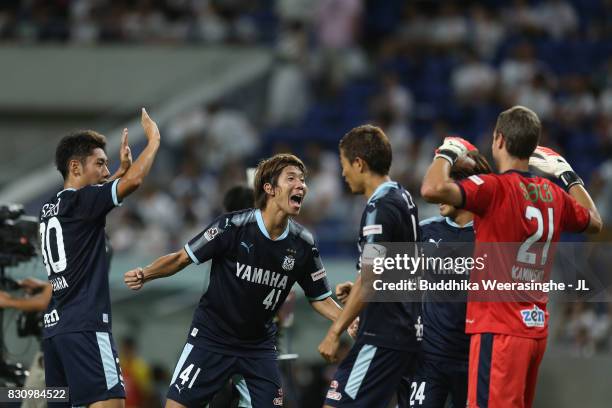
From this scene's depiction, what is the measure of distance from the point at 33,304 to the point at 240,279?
200cm

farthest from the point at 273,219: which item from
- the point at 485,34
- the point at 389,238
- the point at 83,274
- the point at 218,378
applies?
the point at 485,34

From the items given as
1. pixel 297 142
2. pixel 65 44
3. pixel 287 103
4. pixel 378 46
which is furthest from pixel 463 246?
pixel 65 44

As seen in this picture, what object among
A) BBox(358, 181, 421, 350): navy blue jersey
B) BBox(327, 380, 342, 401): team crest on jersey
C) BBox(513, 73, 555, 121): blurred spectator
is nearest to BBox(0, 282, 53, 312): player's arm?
BBox(327, 380, 342, 401): team crest on jersey

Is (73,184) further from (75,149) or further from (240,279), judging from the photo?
(240,279)

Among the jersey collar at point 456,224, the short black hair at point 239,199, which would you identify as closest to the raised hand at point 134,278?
the short black hair at point 239,199

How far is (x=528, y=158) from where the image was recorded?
7.43 metres

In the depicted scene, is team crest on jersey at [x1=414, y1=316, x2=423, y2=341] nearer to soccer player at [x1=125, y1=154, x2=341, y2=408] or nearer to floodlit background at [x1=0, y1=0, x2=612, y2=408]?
soccer player at [x1=125, y1=154, x2=341, y2=408]

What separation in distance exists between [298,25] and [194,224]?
5.11 metres

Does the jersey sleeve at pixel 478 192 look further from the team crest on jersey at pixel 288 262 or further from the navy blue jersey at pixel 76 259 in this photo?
the navy blue jersey at pixel 76 259

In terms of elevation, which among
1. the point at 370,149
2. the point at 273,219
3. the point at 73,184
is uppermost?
the point at 370,149

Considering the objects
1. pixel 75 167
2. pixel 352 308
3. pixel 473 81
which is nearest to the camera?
pixel 352 308

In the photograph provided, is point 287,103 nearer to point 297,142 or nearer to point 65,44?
point 297,142

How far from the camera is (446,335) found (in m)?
8.41

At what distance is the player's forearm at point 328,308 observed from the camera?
8305 millimetres
